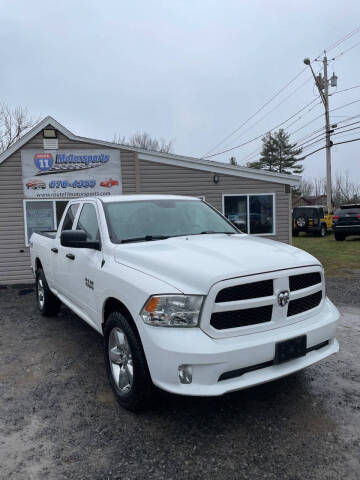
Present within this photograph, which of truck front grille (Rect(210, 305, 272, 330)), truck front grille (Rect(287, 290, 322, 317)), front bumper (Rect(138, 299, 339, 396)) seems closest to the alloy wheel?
front bumper (Rect(138, 299, 339, 396))

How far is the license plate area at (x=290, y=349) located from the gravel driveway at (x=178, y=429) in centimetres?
57

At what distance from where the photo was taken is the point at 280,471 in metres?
2.41

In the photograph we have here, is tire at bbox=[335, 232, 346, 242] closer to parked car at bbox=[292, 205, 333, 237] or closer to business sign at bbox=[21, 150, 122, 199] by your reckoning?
parked car at bbox=[292, 205, 333, 237]

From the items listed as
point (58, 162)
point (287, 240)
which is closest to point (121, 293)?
point (58, 162)

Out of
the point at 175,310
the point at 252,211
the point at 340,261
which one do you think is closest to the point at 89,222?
the point at 175,310

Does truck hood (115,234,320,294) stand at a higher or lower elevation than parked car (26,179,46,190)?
lower

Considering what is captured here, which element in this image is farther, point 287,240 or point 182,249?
point 287,240

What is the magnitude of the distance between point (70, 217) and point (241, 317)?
10.4ft

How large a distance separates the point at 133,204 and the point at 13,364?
2.29 meters

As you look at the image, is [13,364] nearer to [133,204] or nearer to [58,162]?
[133,204]

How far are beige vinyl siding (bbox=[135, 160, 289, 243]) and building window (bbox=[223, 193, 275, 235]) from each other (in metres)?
0.15

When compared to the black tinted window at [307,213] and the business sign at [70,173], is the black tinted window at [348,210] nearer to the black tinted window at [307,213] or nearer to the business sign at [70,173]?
the black tinted window at [307,213]

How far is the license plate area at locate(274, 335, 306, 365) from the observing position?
2736 millimetres

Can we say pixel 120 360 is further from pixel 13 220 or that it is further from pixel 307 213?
pixel 307 213
